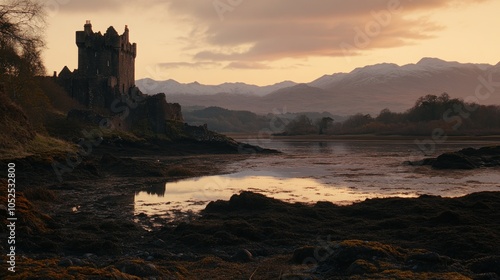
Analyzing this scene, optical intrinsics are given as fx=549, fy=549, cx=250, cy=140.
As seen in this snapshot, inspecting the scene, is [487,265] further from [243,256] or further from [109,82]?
[109,82]

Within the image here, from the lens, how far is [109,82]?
65.7m

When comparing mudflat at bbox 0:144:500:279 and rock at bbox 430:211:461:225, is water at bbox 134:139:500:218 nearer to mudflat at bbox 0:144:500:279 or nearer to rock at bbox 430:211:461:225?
mudflat at bbox 0:144:500:279

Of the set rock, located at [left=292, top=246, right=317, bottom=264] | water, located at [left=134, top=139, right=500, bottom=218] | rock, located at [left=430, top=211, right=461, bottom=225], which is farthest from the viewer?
water, located at [left=134, top=139, right=500, bottom=218]

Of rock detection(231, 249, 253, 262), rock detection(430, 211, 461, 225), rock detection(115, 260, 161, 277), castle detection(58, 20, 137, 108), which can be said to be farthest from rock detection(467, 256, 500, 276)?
castle detection(58, 20, 137, 108)

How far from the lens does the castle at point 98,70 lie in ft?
216

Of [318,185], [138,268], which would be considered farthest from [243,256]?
[318,185]

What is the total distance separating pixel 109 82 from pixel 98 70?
13.9 ft

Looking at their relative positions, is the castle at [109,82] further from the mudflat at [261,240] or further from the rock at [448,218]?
the rock at [448,218]

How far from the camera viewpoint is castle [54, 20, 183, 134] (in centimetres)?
6575

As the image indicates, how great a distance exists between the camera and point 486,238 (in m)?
13.8

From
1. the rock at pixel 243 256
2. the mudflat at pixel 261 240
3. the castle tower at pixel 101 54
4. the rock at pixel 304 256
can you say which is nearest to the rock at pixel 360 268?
the mudflat at pixel 261 240

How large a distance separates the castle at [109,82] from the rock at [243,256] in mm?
52832

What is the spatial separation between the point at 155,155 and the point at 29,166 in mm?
28216

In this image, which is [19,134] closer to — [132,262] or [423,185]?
[423,185]
